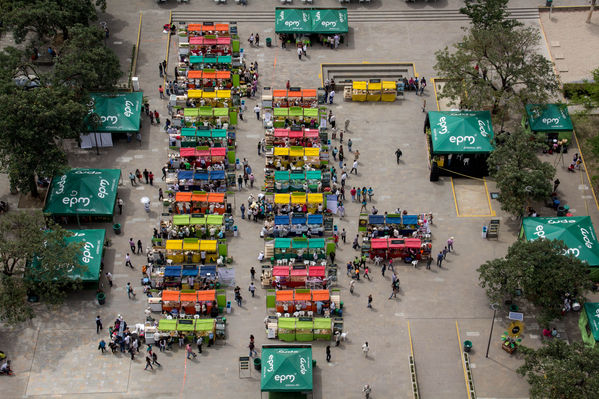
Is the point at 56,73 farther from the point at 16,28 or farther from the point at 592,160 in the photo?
the point at 592,160

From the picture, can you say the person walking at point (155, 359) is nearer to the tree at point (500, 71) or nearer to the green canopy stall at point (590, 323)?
the green canopy stall at point (590, 323)

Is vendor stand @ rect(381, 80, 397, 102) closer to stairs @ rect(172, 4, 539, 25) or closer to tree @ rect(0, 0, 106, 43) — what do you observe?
stairs @ rect(172, 4, 539, 25)

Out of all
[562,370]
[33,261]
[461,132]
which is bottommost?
[562,370]

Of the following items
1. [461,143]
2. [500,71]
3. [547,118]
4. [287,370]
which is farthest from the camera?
[547,118]

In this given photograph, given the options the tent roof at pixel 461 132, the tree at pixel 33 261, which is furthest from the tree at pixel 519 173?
the tree at pixel 33 261

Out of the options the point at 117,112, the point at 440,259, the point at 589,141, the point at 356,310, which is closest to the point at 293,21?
the point at 117,112

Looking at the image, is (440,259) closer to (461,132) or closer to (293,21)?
(461,132)
